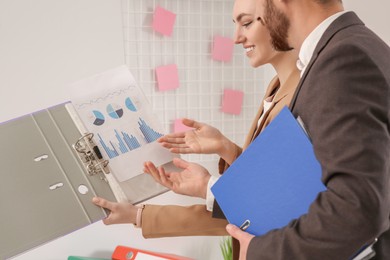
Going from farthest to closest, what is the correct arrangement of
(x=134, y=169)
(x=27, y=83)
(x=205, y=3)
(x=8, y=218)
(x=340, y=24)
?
1. (x=205, y=3)
2. (x=27, y=83)
3. (x=134, y=169)
4. (x=8, y=218)
5. (x=340, y=24)

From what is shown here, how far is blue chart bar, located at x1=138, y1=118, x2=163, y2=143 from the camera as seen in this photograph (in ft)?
4.58

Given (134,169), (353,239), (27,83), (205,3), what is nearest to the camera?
(353,239)

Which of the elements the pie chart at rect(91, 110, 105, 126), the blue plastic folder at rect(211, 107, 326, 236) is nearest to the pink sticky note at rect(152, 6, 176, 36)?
the pie chart at rect(91, 110, 105, 126)

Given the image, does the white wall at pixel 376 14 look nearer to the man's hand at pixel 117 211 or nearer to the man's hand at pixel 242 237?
the man's hand at pixel 117 211

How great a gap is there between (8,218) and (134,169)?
14.6 inches

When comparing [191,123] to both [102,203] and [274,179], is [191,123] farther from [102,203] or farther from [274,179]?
[274,179]

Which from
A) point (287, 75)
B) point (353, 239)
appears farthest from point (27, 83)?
point (353, 239)

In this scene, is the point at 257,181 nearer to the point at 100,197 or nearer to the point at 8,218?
the point at 100,197

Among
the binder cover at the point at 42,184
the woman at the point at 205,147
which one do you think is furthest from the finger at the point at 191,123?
the binder cover at the point at 42,184

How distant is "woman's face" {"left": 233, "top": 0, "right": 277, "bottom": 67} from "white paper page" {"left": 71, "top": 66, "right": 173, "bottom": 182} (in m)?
0.41

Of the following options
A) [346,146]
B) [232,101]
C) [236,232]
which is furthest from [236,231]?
[232,101]

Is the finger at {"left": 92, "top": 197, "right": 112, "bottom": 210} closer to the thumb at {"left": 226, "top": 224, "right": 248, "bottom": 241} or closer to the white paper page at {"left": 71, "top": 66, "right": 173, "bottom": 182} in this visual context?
the white paper page at {"left": 71, "top": 66, "right": 173, "bottom": 182}

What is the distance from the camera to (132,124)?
4.54 ft

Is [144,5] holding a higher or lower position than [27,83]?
higher
